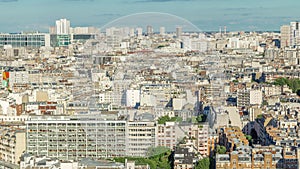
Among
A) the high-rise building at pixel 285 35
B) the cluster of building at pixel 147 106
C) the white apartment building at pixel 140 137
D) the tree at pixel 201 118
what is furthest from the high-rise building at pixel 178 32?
the high-rise building at pixel 285 35

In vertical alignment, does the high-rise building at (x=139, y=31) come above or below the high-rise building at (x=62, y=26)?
below

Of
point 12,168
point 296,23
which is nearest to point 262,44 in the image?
point 296,23

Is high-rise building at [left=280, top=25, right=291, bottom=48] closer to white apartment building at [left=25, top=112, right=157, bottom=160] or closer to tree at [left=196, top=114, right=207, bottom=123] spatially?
tree at [left=196, top=114, right=207, bottom=123]

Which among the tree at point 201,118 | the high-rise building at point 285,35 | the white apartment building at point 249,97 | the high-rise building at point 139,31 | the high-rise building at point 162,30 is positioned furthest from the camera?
the high-rise building at point 285,35

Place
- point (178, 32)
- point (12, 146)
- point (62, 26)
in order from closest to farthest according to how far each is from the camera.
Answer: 1. point (12, 146)
2. point (178, 32)
3. point (62, 26)

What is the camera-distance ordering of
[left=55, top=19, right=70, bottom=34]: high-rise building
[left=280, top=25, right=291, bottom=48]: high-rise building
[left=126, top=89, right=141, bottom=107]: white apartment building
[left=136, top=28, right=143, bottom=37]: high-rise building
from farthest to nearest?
1. [left=55, top=19, right=70, bottom=34]: high-rise building
2. [left=280, top=25, right=291, bottom=48]: high-rise building
3. [left=136, top=28, right=143, bottom=37]: high-rise building
4. [left=126, top=89, right=141, bottom=107]: white apartment building

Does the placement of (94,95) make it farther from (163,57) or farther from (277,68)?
(277,68)

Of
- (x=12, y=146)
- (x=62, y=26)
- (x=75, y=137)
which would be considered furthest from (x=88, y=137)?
(x=62, y=26)

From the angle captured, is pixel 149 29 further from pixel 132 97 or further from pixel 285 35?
pixel 285 35

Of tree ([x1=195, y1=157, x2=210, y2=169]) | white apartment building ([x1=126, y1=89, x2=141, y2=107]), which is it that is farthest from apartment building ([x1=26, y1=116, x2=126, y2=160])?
white apartment building ([x1=126, y1=89, x2=141, y2=107])

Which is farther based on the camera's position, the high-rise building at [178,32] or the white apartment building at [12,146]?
the high-rise building at [178,32]

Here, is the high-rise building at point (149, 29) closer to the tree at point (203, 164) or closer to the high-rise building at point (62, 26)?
the tree at point (203, 164)
